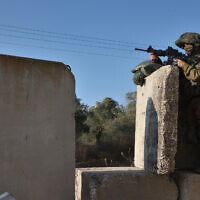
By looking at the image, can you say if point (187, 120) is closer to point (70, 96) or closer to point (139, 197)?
point (139, 197)

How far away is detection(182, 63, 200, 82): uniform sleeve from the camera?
251 cm

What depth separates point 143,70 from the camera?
9.69ft

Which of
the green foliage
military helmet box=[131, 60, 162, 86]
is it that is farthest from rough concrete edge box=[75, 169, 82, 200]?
the green foliage

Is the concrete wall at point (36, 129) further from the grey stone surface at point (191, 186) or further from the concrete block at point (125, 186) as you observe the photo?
the grey stone surface at point (191, 186)

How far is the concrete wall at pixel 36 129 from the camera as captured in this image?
2457 mm

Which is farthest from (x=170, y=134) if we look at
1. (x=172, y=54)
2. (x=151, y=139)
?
(x=172, y=54)

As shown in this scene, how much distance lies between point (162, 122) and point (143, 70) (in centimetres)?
76

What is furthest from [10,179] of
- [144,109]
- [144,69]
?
[144,69]

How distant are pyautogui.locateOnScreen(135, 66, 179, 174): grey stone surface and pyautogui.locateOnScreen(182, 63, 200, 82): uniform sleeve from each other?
0.18 metres

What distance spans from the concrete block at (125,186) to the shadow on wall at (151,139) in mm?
116

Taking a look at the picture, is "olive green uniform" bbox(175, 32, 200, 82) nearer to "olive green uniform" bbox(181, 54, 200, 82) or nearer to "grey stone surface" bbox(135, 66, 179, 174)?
"olive green uniform" bbox(181, 54, 200, 82)

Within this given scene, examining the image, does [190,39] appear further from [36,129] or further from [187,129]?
[36,129]

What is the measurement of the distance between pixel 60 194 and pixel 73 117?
29.8 inches

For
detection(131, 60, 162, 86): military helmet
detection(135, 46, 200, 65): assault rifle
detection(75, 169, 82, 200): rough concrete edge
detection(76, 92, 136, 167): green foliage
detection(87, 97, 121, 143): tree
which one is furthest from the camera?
detection(87, 97, 121, 143): tree
